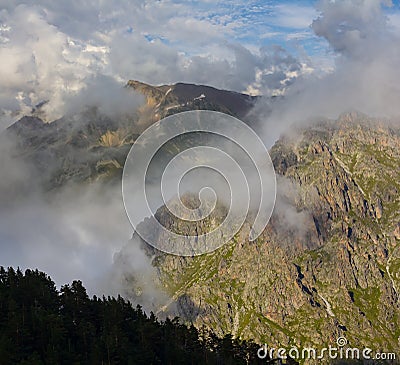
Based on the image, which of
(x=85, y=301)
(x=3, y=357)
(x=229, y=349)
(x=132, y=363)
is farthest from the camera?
(x=85, y=301)

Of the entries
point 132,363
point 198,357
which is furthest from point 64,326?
point 198,357

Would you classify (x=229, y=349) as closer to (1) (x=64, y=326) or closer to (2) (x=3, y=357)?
(1) (x=64, y=326)

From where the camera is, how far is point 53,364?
8712 cm

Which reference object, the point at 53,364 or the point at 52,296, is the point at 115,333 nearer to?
the point at 53,364

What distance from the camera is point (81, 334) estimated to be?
107875mm

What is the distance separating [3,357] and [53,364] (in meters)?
8.72

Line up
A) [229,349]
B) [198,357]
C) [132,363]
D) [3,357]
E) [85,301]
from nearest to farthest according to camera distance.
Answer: [3,357] → [132,363] → [198,357] → [229,349] → [85,301]

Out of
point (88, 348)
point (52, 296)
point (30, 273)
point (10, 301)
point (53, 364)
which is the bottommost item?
point (53, 364)

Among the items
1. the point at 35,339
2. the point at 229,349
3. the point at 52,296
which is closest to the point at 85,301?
the point at 52,296

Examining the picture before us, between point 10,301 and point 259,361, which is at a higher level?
point 10,301

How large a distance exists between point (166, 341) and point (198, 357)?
8.91m

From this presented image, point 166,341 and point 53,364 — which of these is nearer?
point 53,364

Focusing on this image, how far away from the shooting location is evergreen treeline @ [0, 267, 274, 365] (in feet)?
318

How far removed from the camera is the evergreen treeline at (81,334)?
9688 cm
